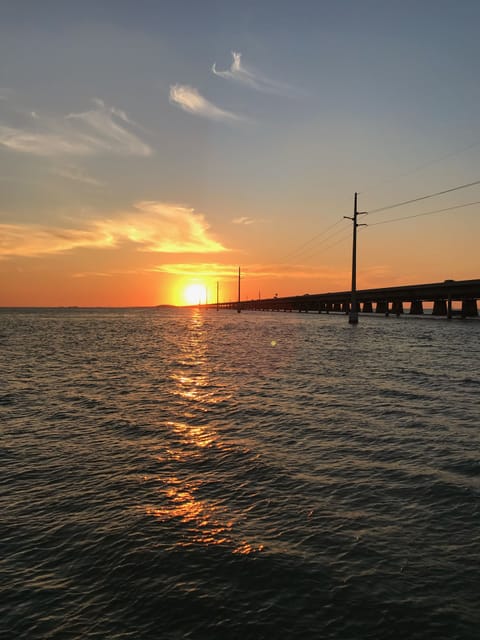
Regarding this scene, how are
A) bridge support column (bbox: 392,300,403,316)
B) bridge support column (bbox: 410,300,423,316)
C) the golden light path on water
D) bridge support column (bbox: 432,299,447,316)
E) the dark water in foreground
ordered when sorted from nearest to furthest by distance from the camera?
the dark water in foreground
the golden light path on water
bridge support column (bbox: 432,299,447,316)
bridge support column (bbox: 392,300,403,316)
bridge support column (bbox: 410,300,423,316)

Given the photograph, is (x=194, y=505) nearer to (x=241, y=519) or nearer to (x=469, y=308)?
(x=241, y=519)

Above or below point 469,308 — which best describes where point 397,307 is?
above

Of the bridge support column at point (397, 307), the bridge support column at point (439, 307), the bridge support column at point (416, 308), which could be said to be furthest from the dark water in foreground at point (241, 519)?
the bridge support column at point (416, 308)

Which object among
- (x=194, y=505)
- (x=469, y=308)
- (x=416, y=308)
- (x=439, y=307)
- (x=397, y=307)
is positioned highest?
(x=439, y=307)

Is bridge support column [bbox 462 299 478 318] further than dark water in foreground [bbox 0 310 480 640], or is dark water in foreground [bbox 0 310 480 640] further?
bridge support column [bbox 462 299 478 318]

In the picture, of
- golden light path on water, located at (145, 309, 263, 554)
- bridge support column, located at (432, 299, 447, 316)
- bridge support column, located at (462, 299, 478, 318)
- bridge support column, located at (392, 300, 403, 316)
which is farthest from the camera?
bridge support column, located at (392, 300, 403, 316)

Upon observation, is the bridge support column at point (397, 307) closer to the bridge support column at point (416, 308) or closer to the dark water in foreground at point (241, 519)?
the bridge support column at point (416, 308)

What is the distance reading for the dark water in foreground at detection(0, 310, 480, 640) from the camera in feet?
17.6

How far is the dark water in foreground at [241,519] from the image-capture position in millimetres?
5367

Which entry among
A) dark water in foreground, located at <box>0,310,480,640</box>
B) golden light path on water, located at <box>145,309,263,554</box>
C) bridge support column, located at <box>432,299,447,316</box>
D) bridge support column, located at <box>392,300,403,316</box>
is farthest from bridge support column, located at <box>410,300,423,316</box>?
golden light path on water, located at <box>145,309,263,554</box>

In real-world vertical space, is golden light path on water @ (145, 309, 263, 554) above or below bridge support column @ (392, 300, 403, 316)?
below

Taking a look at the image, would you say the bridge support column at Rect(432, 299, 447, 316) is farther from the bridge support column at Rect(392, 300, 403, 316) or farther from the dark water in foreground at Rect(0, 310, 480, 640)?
the dark water in foreground at Rect(0, 310, 480, 640)

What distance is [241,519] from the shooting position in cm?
779

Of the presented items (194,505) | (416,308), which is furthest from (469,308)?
(194,505)
